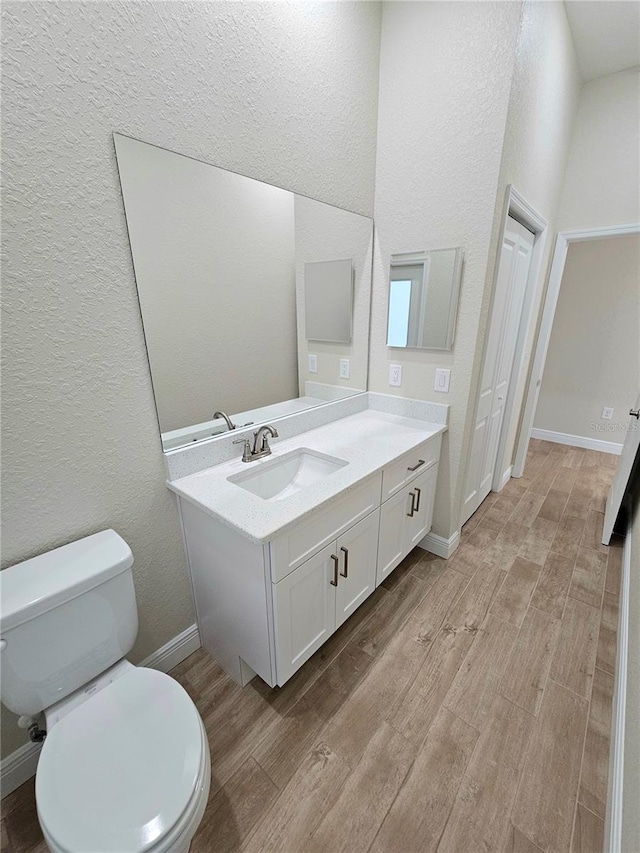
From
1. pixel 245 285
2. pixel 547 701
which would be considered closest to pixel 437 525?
pixel 547 701

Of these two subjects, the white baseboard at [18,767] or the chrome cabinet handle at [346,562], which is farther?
the chrome cabinet handle at [346,562]

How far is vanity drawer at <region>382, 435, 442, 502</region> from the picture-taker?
5.13 feet

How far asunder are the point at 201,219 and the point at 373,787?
2.03 m

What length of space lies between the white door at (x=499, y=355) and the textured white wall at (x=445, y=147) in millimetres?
259

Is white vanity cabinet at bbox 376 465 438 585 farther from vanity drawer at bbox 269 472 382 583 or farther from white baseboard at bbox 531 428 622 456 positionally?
white baseboard at bbox 531 428 622 456

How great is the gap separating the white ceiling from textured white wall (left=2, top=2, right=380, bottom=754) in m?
1.57

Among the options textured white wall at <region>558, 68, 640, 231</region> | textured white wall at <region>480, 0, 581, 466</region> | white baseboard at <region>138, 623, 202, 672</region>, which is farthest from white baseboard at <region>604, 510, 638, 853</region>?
textured white wall at <region>558, 68, 640, 231</region>

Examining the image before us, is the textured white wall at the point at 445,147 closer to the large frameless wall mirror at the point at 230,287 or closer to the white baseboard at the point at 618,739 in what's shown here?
the large frameless wall mirror at the point at 230,287

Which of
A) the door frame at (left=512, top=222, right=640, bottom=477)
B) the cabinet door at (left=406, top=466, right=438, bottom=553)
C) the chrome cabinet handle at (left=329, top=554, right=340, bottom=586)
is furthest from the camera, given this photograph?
the door frame at (left=512, top=222, right=640, bottom=477)

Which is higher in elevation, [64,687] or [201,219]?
[201,219]

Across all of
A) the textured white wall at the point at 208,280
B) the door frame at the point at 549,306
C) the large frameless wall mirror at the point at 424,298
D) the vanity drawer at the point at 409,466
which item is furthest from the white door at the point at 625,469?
the textured white wall at the point at 208,280

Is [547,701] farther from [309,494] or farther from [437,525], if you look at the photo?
[309,494]

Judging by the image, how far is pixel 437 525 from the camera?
7.09ft

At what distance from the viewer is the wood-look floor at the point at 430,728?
1.04m
